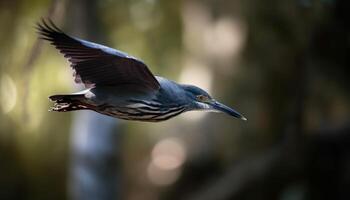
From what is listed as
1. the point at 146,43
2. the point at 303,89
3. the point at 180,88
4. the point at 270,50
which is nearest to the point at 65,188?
the point at 146,43

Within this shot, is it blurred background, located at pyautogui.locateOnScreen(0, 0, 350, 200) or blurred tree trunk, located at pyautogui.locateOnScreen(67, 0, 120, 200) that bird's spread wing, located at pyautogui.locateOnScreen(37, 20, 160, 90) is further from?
blurred background, located at pyautogui.locateOnScreen(0, 0, 350, 200)

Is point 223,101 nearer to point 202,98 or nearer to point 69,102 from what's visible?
point 202,98

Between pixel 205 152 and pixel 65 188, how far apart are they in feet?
5.95

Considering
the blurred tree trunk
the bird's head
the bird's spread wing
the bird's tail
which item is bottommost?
the blurred tree trunk

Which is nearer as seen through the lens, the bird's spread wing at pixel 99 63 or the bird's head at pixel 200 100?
the bird's spread wing at pixel 99 63

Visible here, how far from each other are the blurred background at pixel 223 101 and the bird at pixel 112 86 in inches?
165

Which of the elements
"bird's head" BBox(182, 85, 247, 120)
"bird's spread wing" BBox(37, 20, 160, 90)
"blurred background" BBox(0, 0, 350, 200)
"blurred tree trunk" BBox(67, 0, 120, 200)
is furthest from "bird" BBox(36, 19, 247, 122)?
"blurred background" BBox(0, 0, 350, 200)

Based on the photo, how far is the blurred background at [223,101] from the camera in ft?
28.1

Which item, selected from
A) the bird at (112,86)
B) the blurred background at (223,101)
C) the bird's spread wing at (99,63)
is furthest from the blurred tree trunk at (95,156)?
the bird's spread wing at (99,63)

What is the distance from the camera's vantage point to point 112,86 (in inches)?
150

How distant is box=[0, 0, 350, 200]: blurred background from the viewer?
28.1 feet

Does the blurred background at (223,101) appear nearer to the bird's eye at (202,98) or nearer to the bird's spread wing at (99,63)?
the bird's eye at (202,98)

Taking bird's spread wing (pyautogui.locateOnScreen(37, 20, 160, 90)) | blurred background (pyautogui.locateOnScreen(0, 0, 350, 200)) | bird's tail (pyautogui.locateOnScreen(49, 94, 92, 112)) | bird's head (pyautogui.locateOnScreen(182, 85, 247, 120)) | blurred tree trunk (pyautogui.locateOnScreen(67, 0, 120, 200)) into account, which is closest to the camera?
bird's spread wing (pyautogui.locateOnScreen(37, 20, 160, 90))

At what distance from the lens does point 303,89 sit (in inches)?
311
